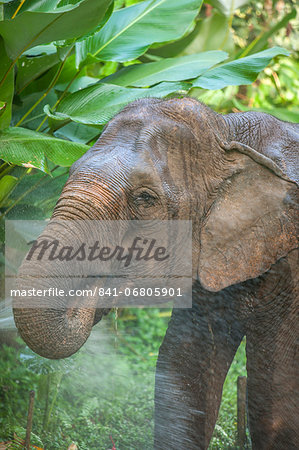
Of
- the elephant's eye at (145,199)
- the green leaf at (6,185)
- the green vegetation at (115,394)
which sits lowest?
the green vegetation at (115,394)

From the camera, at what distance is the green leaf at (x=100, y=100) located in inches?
88.3

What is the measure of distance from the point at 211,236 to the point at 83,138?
49.3 inches

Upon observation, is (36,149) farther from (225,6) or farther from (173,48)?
(225,6)

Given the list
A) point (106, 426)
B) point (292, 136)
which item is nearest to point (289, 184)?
point (292, 136)

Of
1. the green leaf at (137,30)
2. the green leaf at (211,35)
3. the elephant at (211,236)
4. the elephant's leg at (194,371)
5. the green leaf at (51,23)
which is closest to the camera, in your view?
the elephant at (211,236)

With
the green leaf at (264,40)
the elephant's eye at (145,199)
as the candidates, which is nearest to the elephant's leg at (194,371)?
the elephant's eye at (145,199)

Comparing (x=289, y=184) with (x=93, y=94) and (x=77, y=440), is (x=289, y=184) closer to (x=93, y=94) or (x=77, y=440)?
(x=77, y=440)

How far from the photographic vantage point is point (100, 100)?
2.38 meters

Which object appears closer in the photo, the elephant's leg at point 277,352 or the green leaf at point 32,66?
the elephant's leg at point 277,352

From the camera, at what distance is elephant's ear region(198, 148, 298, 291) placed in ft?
4.91

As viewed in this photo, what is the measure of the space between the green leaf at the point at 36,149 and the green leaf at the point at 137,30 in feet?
1.99

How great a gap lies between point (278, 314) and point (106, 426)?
579mm

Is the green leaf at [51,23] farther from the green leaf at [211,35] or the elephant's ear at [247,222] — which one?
the green leaf at [211,35]

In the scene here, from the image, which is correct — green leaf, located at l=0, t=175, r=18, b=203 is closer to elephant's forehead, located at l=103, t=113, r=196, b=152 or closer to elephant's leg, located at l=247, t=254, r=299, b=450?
elephant's forehead, located at l=103, t=113, r=196, b=152
